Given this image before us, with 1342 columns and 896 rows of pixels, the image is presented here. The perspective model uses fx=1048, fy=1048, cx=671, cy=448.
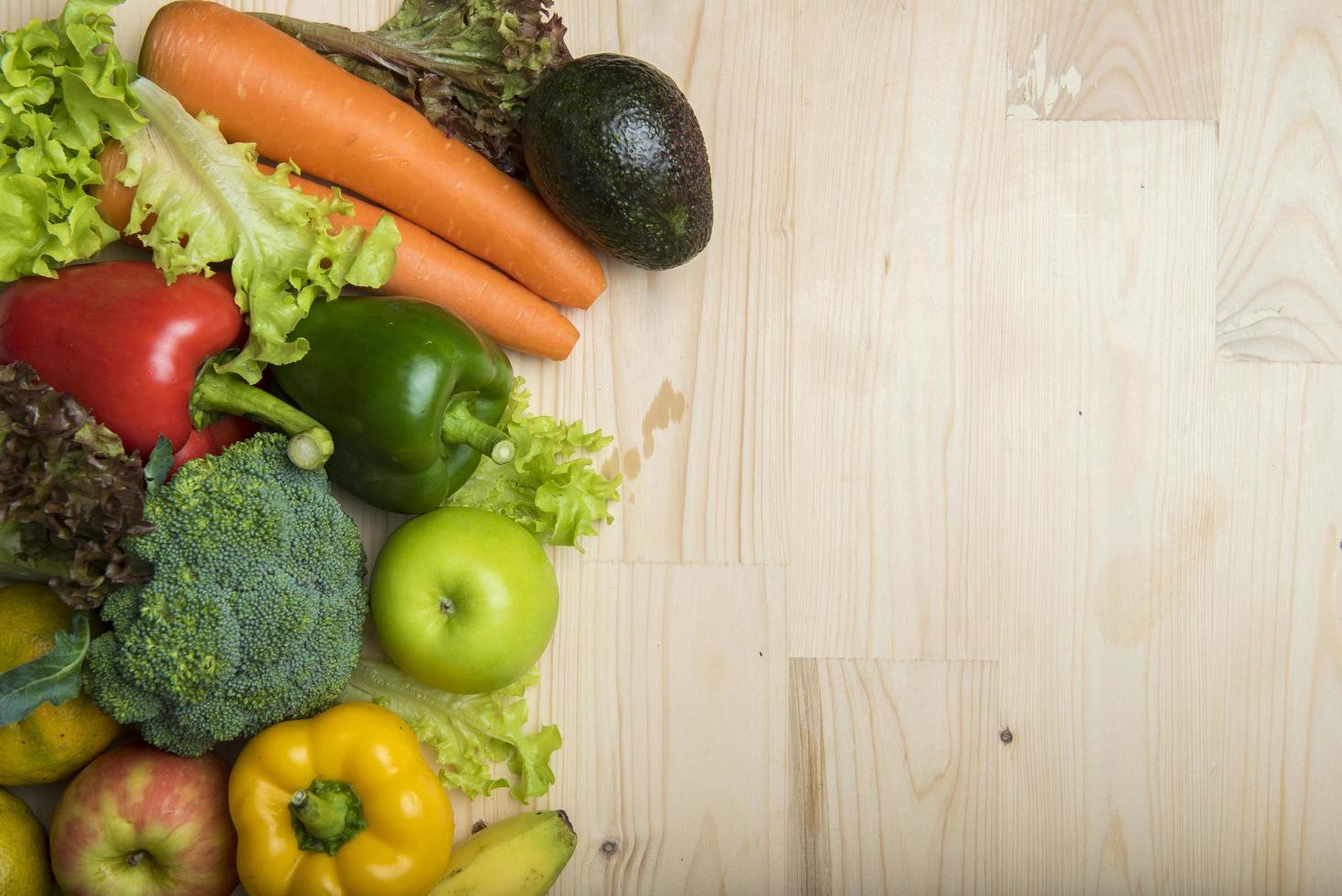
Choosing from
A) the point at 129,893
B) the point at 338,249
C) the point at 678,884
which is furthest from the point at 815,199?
the point at 129,893

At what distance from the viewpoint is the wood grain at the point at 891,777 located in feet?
3.78

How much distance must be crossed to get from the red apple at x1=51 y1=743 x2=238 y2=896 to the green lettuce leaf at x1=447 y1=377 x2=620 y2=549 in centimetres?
38

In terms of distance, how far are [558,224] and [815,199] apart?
0.29 m

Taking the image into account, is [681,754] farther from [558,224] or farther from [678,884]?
[558,224]

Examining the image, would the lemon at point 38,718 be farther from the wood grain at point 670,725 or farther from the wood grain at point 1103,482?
the wood grain at point 1103,482

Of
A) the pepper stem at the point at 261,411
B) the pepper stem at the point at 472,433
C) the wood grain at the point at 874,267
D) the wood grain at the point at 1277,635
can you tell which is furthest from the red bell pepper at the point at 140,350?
the wood grain at the point at 1277,635

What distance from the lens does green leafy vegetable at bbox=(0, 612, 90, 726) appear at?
91 centimetres

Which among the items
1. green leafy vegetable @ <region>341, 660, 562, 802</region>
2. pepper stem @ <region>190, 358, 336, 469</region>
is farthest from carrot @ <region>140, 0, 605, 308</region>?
green leafy vegetable @ <region>341, 660, 562, 802</region>

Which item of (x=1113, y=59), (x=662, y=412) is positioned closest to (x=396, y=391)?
(x=662, y=412)

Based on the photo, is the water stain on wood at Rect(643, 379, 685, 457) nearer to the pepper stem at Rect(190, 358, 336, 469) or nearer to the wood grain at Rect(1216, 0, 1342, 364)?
the pepper stem at Rect(190, 358, 336, 469)

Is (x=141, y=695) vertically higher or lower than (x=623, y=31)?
lower

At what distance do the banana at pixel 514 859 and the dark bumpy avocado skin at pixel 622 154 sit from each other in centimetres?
61

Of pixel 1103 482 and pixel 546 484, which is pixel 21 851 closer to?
pixel 546 484

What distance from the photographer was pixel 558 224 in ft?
3.67
